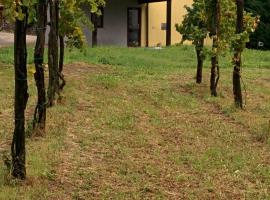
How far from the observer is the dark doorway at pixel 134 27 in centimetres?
2688

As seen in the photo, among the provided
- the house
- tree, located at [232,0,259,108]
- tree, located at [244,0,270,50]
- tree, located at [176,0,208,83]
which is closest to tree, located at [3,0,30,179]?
tree, located at [232,0,259,108]

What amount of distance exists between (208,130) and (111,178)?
2938 mm

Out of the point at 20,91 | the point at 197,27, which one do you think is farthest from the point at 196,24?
the point at 20,91

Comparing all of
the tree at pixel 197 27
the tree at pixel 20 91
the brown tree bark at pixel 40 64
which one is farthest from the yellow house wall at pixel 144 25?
the tree at pixel 20 91

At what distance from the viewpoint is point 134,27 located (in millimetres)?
27016

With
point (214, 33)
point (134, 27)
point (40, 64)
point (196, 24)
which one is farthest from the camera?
point (134, 27)

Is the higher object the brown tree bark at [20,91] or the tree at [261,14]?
the tree at [261,14]

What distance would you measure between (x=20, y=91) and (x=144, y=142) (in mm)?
2540

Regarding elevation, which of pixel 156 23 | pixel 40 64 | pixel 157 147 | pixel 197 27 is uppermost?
pixel 156 23

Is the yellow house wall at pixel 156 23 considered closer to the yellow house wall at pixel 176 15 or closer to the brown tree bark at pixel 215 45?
the yellow house wall at pixel 176 15

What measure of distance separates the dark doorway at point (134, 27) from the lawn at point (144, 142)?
42.5ft

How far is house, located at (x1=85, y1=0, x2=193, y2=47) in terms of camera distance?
85.6 ft

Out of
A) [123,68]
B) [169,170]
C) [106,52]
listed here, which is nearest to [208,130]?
[169,170]

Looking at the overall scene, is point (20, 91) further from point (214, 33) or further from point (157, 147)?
point (214, 33)
